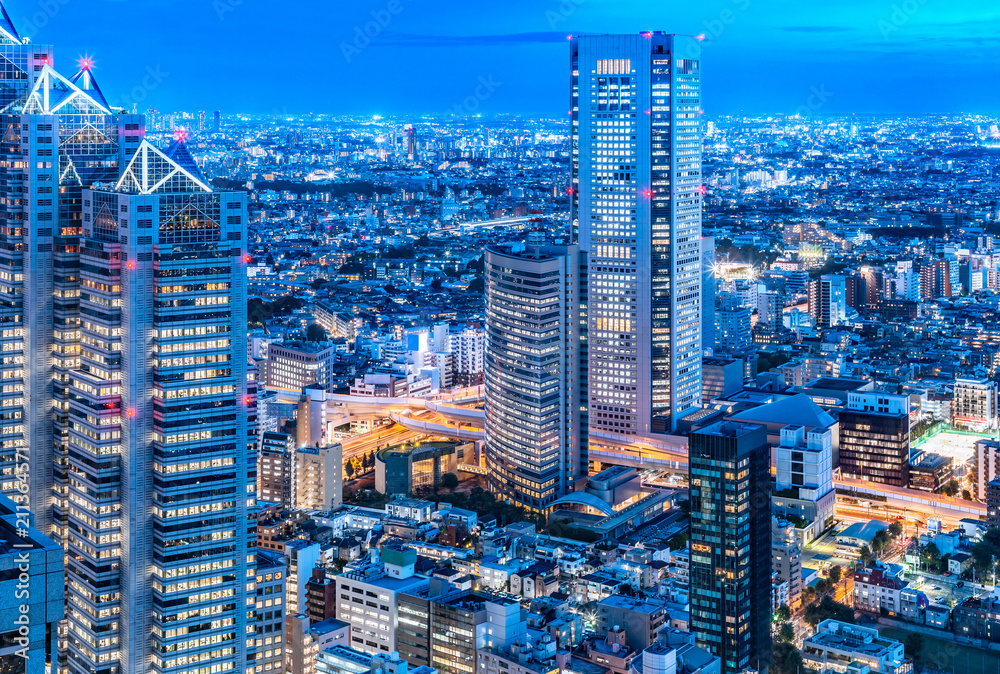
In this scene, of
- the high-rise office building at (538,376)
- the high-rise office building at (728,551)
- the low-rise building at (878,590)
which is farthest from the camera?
the high-rise office building at (538,376)

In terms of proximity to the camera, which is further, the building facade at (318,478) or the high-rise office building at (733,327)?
the high-rise office building at (733,327)

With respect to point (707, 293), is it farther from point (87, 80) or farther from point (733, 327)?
point (87, 80)

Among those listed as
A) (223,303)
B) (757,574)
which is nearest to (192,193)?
(223,303)

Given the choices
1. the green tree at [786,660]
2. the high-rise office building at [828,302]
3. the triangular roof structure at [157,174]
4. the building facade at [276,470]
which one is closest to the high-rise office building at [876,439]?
the green tree at [786,660]

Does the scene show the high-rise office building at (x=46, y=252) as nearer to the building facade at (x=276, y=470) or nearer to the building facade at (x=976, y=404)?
the building facade at (x=276, y=470)

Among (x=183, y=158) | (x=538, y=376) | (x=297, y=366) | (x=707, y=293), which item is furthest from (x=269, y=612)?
(x=707, y=293)
